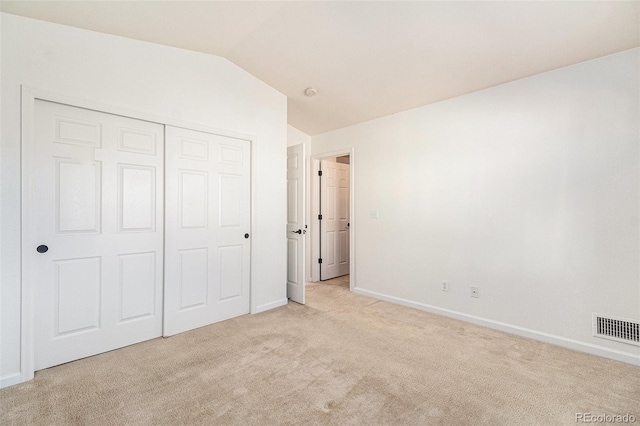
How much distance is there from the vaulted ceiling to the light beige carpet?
2.51m

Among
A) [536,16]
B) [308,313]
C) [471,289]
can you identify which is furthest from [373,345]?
[536,16]

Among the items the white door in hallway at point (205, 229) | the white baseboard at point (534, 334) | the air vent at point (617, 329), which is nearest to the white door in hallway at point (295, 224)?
the white door in hallway at point (205, 229)

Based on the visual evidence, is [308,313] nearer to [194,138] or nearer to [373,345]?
[373,345]

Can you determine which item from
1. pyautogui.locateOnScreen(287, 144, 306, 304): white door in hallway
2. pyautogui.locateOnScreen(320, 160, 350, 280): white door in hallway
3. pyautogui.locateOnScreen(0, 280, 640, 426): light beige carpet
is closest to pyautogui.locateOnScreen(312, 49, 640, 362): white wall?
pyautogui.locateOnScreen(0, 280, 640, 426): light beige carpet

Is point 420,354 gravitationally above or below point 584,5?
below

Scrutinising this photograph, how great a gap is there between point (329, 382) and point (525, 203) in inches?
94.9

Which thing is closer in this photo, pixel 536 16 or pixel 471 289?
pixel 536 16

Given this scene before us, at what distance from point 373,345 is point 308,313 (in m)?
1.03

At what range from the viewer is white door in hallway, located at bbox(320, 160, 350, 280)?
199 inches

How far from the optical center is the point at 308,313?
3422mm

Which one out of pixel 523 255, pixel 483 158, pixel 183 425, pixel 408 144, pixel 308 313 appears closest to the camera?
pixel 183 425

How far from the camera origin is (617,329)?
2.34 meters

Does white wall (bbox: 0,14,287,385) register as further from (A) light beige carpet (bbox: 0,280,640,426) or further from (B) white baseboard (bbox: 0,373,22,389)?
(A) light beige carpet (bbox: 0,280,640,426)

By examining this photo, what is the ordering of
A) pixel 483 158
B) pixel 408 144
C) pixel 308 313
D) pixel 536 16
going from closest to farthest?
1. pixel 536 16
2. pixel 483 158
3. pixel 308 313
4. pixel 408 144
